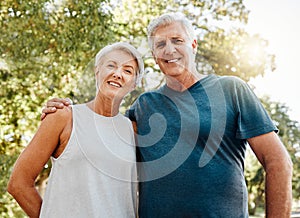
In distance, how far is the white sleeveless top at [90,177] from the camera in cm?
173

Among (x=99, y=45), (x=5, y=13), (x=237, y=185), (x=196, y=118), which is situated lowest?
(x=237, y=185)

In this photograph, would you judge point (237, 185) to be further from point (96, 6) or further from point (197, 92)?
point (96, 6)

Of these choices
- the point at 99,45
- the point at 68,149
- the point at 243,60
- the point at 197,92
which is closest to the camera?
the point at 68,149

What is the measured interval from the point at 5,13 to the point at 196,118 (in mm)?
4411

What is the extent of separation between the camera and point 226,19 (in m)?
7.88

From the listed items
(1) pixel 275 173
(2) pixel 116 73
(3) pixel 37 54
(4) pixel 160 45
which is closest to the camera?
(1) pixel 275 173

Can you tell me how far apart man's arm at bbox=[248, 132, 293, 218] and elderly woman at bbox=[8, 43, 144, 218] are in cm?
53

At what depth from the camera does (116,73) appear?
1.92m

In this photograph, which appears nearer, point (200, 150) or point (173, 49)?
point (200, 150)

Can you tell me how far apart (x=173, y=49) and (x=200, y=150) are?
1.58ft

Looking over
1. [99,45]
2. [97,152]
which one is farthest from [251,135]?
[99,45]

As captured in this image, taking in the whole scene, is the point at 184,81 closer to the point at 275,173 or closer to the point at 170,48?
the point at 170,48

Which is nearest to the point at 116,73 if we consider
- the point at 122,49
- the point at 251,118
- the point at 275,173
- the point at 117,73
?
the point at 117,73

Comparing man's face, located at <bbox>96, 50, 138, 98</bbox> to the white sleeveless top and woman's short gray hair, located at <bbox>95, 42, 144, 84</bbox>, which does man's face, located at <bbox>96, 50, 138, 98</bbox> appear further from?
the white sleeveless top
